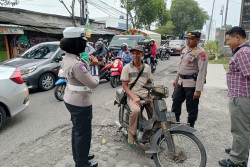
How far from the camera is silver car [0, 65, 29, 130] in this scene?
3.59m

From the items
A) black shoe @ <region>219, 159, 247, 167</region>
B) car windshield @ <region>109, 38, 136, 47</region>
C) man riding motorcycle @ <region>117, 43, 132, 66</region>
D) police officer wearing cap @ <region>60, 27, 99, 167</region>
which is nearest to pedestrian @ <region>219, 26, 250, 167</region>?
black shoe @ <region>219, 159, 247, 167</region>

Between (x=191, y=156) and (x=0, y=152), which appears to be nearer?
(x=191, y=156)

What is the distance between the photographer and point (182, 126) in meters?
2.36

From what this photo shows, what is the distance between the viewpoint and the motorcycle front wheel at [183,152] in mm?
A: 2320

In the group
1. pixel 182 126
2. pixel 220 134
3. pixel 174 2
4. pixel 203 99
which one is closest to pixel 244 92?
pixel 182 126

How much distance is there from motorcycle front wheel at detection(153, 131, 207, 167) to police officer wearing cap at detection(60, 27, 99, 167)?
0.91 meters

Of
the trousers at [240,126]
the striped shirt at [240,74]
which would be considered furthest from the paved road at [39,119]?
the striped shirt at [240,74]

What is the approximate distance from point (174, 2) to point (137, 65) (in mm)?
50065

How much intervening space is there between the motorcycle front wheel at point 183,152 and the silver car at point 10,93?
2803mm

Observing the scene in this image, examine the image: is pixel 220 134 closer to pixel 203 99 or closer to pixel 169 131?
pixel 169 131

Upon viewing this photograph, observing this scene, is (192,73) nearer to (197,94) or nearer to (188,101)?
(197,94)

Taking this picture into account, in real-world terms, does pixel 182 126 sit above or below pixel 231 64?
below

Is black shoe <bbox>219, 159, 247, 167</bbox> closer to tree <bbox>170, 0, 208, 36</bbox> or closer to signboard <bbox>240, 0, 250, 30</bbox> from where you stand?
signboard <bbox>240, 0, 250, 30</bbox>

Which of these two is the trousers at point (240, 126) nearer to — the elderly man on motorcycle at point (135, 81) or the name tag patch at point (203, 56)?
the name tag patch at point (203, 56)
